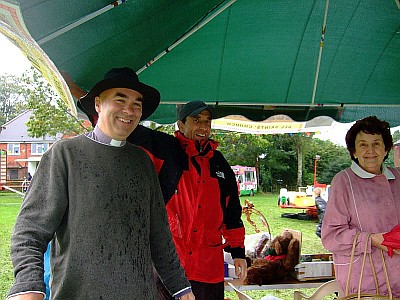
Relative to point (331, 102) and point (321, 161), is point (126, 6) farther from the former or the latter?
point (321, 161)

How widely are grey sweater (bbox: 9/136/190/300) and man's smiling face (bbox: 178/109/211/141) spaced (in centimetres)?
101

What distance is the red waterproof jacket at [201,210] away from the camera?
2377 millimetres

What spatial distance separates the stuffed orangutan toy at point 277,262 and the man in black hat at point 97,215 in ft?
6.56

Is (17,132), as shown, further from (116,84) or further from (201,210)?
(116,84)

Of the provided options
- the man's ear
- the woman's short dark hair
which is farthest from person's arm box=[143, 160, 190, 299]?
the woman's short dark hair

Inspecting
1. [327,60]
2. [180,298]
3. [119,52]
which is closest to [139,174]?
[180,298]

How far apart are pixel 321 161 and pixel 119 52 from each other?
3042cm

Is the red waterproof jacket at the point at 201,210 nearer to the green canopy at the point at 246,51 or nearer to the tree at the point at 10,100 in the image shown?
the green canopy at the point at 246,51

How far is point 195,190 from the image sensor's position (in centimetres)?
243

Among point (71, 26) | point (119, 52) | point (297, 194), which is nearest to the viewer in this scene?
point (71, 26)

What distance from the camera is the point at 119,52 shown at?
8.61 ft

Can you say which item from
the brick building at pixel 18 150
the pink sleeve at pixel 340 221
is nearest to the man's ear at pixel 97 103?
the pink sleeve at pixel 340 221

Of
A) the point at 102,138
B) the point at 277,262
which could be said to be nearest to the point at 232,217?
the point at 277,262

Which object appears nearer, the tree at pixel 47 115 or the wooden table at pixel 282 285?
the wooden table at pixel 282 285
